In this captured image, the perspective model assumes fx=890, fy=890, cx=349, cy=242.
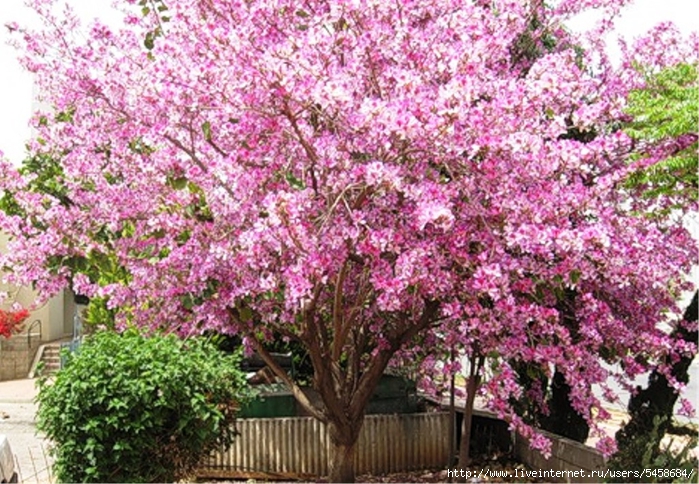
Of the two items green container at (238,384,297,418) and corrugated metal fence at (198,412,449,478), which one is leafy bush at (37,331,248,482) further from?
green container at (238,384,297,418)

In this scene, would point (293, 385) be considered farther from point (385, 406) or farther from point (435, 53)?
point (435, 53)

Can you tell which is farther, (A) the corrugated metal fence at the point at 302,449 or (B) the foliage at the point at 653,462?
(A) the corrugated metal fence at the point at 302,449

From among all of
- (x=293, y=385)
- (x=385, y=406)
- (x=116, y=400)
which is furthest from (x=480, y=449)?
(x=116, y=400)

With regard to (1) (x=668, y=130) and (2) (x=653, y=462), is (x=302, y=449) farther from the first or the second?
(1) (x=668, y=130)

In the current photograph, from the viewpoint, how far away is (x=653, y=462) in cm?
630

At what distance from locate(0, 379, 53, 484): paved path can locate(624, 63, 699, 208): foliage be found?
15.2 feet

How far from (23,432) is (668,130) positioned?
28.3ft

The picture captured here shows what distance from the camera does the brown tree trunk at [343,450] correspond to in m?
7.00

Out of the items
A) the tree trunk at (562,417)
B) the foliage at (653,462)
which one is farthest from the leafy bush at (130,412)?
the tree trunk at (562,417)

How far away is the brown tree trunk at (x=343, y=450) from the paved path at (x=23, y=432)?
7.19ft

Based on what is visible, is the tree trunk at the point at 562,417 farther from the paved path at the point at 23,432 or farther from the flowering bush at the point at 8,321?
the flowering bush at the point at 8,321

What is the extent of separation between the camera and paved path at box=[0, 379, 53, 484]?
7738 mm

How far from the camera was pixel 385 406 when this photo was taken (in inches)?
346

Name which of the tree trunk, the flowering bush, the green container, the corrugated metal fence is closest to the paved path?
the flowering bush
